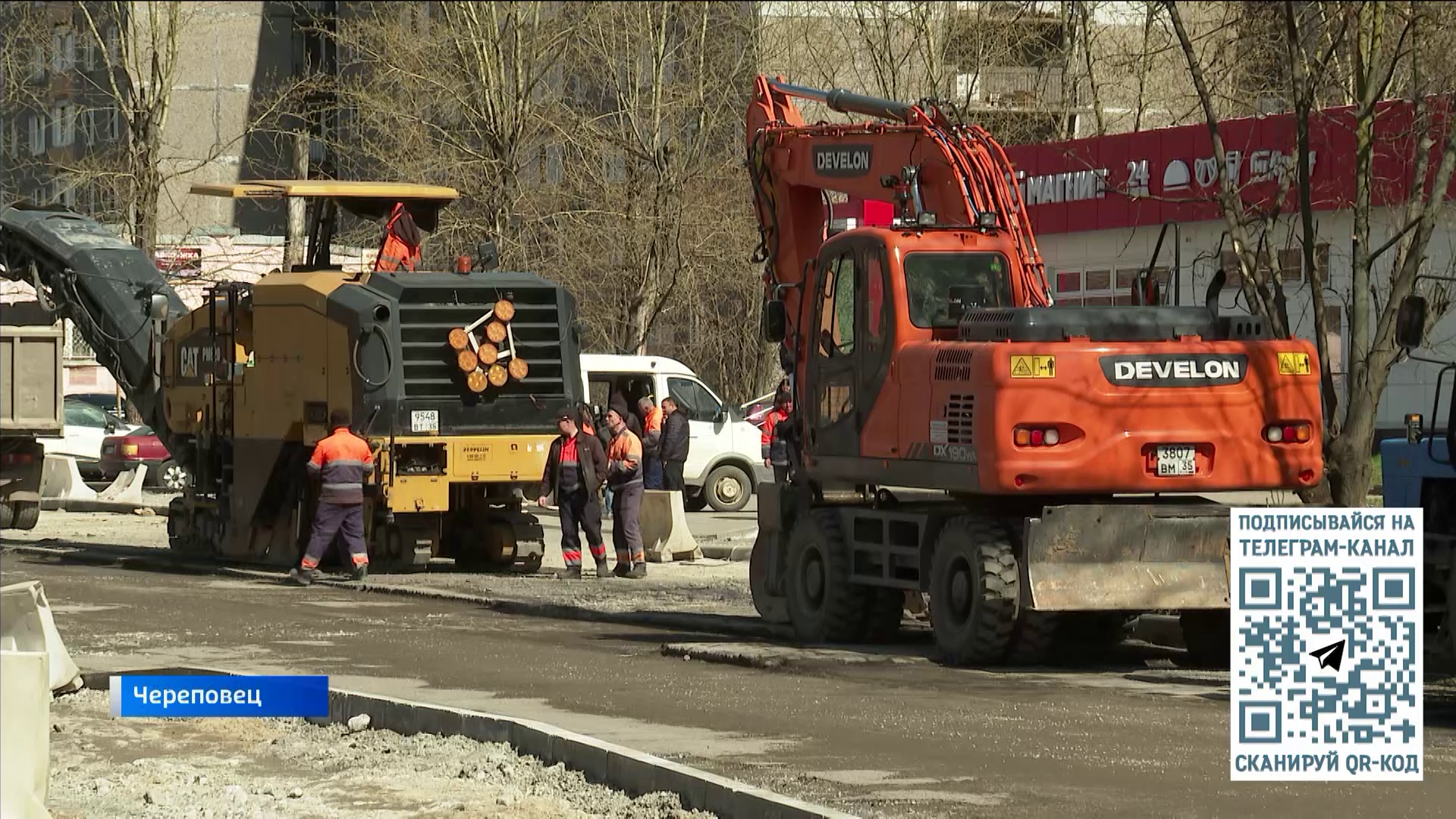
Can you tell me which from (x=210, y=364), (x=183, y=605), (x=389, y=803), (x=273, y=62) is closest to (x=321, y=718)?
(x=389, y=803)

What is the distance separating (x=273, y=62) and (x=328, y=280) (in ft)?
189

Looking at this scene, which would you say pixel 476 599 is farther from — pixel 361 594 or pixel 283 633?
pixel 283 633

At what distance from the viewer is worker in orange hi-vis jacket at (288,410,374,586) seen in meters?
22.2

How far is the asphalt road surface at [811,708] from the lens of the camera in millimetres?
10281

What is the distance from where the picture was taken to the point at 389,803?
1050 cm

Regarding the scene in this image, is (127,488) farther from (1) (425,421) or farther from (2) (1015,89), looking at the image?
(2) (1015,89)

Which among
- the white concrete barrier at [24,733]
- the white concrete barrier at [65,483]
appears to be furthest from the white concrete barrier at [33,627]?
the white concrete barrier at [65,483]

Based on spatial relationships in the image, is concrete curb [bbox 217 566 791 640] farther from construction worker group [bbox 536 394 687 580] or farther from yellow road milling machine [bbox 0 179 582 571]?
construction worker group [bbox 536 394 687 580]

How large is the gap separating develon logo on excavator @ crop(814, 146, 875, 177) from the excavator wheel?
113 inches

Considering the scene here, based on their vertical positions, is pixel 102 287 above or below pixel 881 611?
above

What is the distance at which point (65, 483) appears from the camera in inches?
1426

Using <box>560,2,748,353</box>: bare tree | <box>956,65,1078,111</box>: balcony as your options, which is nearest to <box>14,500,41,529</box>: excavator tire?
<box>560,2,748,353</box>: bare tree
